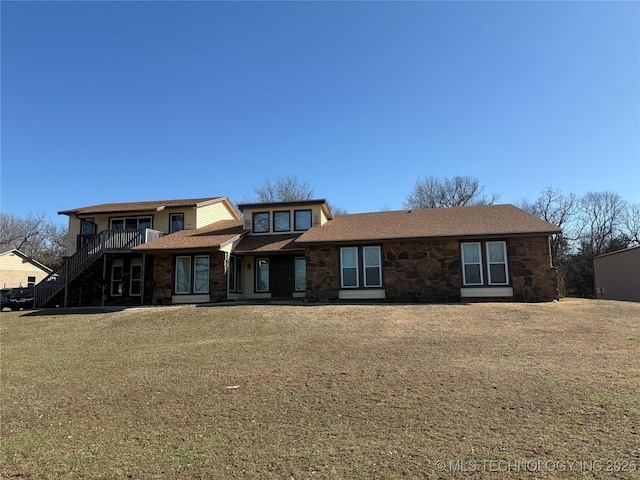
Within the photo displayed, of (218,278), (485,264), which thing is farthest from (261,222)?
(485,264)

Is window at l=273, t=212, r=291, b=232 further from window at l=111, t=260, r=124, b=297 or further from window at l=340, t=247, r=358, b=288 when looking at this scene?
window at l=111, t=260, r=124, b=297

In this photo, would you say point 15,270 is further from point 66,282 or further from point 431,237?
point 431,237

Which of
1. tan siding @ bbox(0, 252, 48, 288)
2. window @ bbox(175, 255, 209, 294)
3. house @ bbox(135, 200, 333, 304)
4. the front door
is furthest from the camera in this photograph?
tan siding @ bbox(0, 252, 48, 288)

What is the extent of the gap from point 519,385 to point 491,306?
8.70m

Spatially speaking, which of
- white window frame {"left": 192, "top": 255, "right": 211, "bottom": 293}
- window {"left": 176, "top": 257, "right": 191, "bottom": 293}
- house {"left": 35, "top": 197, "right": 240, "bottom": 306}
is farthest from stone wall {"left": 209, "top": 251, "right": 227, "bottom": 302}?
house {"left": 35, "top": 197, "right": 240, "bottom": 306}

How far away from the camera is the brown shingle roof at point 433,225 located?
1653 centimetres

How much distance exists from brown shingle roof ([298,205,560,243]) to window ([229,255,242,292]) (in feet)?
12.7

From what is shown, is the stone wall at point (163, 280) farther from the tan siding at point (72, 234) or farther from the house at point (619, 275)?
the house at point (619, 275)

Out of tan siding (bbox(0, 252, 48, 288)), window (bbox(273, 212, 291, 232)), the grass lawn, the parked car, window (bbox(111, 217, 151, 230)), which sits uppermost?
window (bbox(111, 217, 151, 230))

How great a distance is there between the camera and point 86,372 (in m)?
8.08

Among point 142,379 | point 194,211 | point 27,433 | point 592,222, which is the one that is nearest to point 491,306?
point 142,379

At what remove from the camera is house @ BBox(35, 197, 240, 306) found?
20.9 meters

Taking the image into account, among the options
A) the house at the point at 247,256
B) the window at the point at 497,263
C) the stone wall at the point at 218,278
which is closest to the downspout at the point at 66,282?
the house at the point at 247,256

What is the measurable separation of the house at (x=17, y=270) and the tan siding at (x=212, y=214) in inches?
526
